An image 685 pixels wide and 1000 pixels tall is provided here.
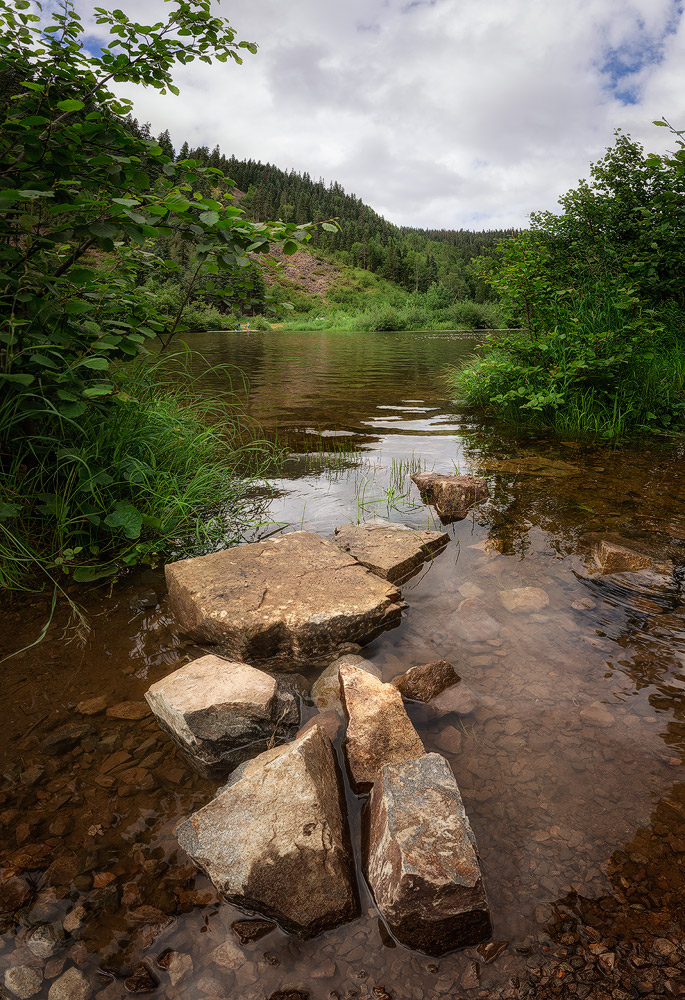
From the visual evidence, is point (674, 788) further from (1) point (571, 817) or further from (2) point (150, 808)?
(2) point (150, 808)

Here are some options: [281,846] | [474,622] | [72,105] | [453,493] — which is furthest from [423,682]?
[72,105]

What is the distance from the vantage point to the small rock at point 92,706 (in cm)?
200

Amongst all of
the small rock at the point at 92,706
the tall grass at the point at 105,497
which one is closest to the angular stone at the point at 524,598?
the tall grass at the point at 105,497

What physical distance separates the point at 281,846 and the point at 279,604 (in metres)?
1.19

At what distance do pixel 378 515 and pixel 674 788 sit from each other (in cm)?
273

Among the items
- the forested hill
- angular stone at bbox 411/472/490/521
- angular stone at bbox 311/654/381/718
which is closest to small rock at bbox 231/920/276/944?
angular stone at bbox 311/654/381/718

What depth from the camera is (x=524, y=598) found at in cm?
282

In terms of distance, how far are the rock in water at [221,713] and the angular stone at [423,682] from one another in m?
0.48

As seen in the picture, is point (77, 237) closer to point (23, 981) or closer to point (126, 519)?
point (126, 519)

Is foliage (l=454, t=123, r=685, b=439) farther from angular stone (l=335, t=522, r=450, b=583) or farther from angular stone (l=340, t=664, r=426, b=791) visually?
angular stone (l=340, t=664, r=426, b=791)

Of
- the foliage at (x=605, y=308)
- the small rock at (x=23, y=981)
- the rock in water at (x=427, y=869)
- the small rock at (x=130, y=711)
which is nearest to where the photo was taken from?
the small rock at (x=23, y=981)

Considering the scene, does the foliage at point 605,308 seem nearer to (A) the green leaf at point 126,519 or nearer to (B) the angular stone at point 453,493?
(B) the angular stone at point 453,493

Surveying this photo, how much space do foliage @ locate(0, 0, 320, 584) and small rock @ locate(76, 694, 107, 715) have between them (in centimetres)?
81

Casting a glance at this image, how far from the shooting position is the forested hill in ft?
261
